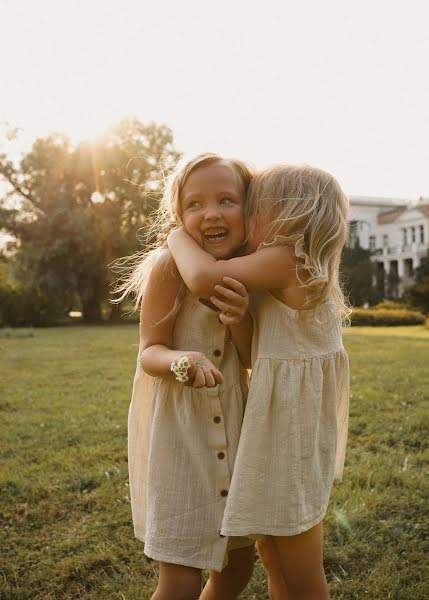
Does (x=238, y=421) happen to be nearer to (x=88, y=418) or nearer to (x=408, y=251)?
(x=88, y=418)

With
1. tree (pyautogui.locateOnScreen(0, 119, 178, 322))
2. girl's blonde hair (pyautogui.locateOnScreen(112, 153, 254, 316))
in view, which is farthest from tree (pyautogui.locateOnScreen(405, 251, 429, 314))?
girl's blonde hair (pyautogui.locateOnScreen(112, 153, 254, 316))

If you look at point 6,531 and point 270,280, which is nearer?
Result: point 270,280

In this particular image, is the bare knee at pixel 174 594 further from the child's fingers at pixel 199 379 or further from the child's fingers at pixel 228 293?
the child's fingers at pixel 228 293

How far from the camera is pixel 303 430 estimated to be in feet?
6.29

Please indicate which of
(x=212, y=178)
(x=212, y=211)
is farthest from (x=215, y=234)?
(x=212, y=178)

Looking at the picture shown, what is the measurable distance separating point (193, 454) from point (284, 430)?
0.31 meters

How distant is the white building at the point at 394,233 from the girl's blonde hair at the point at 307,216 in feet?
141

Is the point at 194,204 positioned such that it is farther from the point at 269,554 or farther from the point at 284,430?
the point at 269,554

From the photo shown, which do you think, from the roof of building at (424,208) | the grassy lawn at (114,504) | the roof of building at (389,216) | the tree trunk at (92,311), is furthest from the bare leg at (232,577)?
the roof of building at (389,216)

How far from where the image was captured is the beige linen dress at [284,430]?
1.87 metres

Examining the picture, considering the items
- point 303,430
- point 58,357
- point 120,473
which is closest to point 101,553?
point 120,473

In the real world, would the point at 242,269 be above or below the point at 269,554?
above

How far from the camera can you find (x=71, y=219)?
89.7 ft

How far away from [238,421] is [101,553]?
63.2 inches
